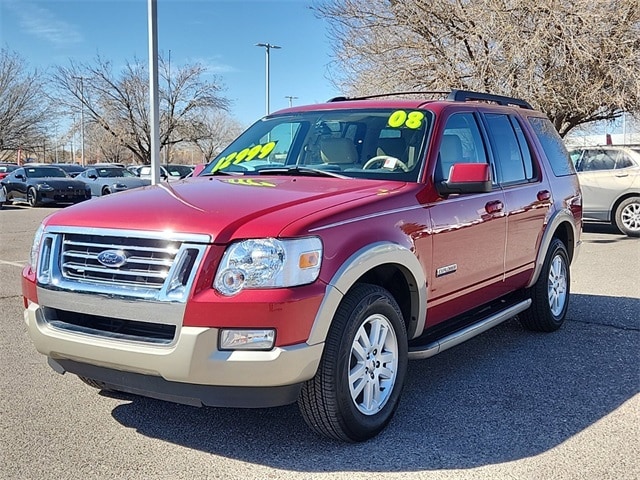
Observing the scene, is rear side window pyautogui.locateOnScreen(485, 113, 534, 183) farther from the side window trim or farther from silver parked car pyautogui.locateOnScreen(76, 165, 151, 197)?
silver parked car pyautogui.locateOnScreen(76, 165, 151, 197)

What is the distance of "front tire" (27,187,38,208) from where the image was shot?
21500 mm

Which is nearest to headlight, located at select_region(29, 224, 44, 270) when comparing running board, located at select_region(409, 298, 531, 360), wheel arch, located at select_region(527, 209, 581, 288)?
running board, located at select_region(409, 298, 531, 360)

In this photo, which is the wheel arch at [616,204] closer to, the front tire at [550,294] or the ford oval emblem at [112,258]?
the front tire at [550,294]

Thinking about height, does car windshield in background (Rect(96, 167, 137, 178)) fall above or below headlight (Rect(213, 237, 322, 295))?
below

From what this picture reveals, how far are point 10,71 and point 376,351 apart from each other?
42276 millimetres

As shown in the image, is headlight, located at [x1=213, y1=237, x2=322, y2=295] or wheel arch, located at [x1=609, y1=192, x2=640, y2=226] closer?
headlight, located at [x1=213, y1=237, x2=322, y2=295]

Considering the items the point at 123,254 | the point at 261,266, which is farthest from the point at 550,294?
the point at 123,254

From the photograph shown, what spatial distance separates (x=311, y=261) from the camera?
3.16 metres

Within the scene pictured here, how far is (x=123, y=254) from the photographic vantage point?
3.21m

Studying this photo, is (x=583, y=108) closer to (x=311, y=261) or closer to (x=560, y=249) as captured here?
(x=560, y=249)

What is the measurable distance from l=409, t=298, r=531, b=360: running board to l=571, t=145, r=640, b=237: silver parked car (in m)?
9.10

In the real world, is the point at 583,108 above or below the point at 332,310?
above

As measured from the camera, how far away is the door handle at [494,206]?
15.4ft

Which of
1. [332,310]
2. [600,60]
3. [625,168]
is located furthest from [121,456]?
[600,60]
